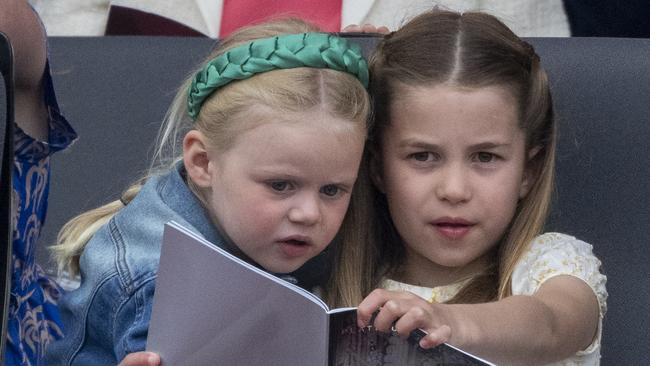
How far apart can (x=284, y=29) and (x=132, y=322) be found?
0.40 meters

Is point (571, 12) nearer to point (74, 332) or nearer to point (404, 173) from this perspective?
point (404, 173)

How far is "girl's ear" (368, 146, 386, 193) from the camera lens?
5.05 ft

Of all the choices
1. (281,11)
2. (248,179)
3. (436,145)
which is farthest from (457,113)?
(281,11)

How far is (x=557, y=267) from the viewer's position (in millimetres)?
1438

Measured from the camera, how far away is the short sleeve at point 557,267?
1.43 meters

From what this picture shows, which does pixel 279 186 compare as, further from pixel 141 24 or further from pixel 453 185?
pixel 141 24

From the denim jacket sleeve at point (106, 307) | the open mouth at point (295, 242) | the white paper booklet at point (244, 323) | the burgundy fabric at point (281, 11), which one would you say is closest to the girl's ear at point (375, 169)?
the open mouth at point (295, 242)

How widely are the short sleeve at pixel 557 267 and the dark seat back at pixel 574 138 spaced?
17cm

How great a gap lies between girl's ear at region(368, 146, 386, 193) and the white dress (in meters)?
0.17

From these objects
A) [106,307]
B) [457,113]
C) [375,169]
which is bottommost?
[106,307]

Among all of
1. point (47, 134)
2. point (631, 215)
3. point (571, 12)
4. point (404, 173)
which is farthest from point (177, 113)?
point (571, 12)

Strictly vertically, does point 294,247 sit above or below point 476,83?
below

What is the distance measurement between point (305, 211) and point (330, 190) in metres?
0.06

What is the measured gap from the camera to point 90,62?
6.51ft
